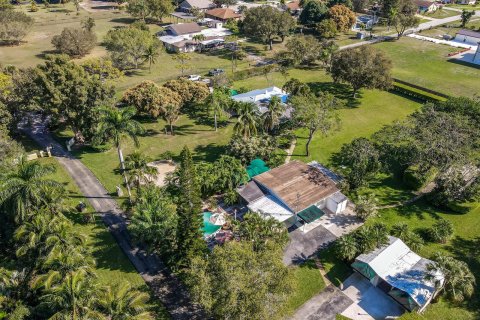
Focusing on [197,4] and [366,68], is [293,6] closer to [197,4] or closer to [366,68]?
[197,4]

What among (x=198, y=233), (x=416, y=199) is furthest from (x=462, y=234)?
(x=198, y=233)

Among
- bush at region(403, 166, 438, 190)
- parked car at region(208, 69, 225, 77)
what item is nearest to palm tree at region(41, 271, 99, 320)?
bush at region(403, 166, 438, 190)

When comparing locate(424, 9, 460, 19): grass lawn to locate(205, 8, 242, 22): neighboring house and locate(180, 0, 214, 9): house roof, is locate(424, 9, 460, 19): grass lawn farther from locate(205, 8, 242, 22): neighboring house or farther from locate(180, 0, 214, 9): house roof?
locate(180, 0, 214, 9): house roof

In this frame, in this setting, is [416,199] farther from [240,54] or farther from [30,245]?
[240,54]

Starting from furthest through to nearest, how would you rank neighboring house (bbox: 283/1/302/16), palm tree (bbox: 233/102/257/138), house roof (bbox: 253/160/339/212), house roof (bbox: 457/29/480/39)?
neighboring house (bbox: 283/1/302/16) < house roof (bbox: 457/29/480/39) < palm tree (bbox: 233/102/257/138) < house roof (bbox: 253/160/339/212)

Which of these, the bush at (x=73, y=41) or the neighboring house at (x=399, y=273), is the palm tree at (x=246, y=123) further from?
the bush at (x=73, y=41)

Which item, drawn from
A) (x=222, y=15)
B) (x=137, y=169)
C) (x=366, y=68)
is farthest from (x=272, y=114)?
(x=222, y=15)
